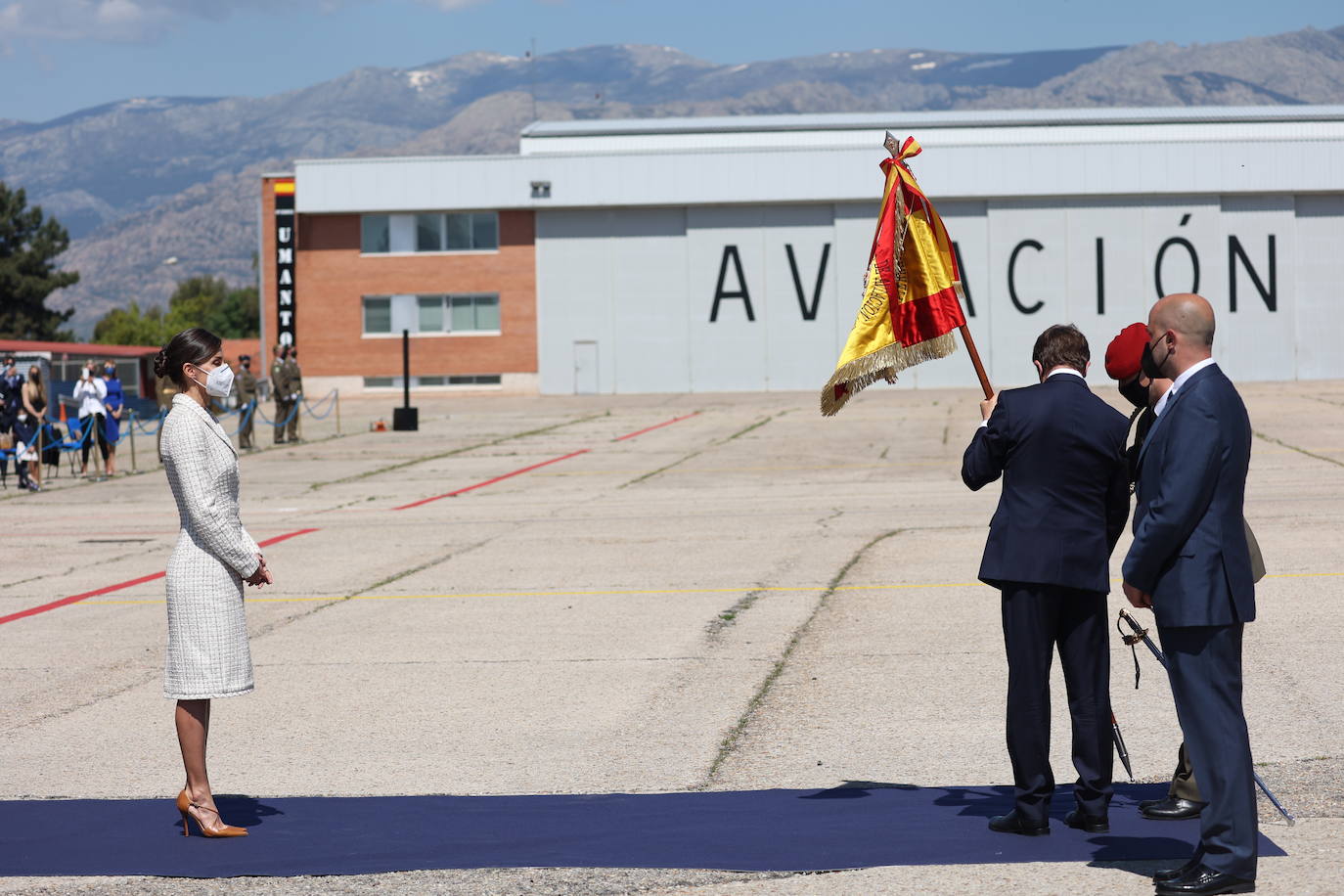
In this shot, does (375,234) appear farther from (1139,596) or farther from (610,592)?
(1139,596)

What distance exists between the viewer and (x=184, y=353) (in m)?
6.16

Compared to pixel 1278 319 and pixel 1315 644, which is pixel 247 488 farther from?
pixel 1278 319

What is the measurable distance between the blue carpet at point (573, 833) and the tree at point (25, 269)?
99200 millimetres

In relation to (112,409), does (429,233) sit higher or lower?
higher

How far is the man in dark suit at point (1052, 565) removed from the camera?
569 cm

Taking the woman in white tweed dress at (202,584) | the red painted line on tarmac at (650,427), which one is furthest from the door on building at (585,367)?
the woman in white tweed dress at (202,584)

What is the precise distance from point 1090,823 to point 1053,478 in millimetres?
1325

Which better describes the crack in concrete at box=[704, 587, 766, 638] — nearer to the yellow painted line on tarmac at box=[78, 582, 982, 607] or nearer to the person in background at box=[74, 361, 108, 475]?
the yellow painted line on tarmac at box=[78, 582, 982, 607]

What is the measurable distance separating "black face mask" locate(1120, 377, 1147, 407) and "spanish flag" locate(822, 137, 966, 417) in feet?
2.65

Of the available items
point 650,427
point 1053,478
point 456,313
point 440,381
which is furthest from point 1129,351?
point 456,313

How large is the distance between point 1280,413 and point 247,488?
22.5 metres

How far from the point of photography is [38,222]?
103 meters

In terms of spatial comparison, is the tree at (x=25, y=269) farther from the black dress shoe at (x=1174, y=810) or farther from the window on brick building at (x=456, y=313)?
the black dress shoe at (x=1174, y=810)

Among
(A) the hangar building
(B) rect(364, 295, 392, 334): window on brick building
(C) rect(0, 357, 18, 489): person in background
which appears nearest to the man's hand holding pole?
(C) rect(0, 357, 18, 489): person in background
